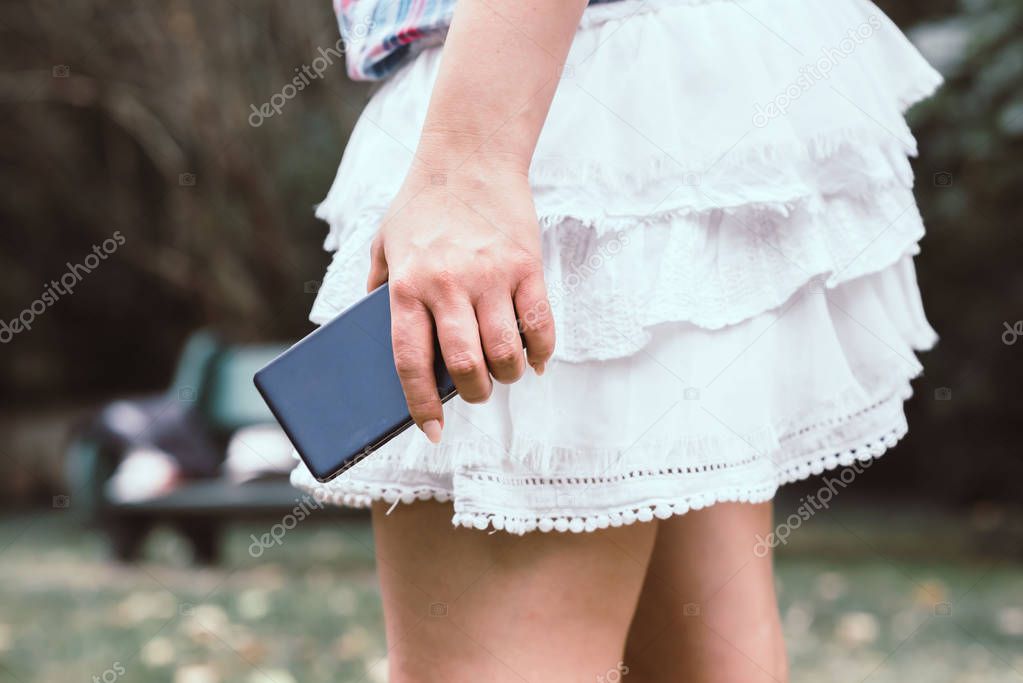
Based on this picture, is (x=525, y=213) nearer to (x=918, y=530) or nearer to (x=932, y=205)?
(x=932, y=205)

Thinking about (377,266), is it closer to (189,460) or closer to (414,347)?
(414,347)

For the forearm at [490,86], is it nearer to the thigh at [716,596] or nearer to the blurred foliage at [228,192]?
the thigh at [716,596]

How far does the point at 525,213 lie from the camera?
2.55 feet

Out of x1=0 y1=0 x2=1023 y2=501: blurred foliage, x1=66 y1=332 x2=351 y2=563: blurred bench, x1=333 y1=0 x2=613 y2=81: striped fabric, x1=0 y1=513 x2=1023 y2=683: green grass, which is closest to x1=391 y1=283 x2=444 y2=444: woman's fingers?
x1=333 y1=0 x2=613 y2=81: striped fabric

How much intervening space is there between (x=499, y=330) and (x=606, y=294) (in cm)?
21

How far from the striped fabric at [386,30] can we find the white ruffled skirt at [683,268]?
0.03 metres

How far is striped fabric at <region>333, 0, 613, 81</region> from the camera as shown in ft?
3.13

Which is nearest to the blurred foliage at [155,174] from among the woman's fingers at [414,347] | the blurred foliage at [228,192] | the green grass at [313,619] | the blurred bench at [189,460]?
the blurred foliage at [228,192]

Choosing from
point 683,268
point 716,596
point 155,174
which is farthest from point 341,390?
point 155,174

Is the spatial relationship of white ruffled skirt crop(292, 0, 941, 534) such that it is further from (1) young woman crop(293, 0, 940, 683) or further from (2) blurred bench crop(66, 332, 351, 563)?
(2) blurred bench crop(66, 332, 351, 563)

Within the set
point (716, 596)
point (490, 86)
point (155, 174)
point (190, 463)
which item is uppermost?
point (490, 86)

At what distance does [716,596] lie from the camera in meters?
1.11

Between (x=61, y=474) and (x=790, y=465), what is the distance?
986 cm

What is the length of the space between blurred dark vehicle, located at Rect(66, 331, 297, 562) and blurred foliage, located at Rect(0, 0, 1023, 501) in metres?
1.71
